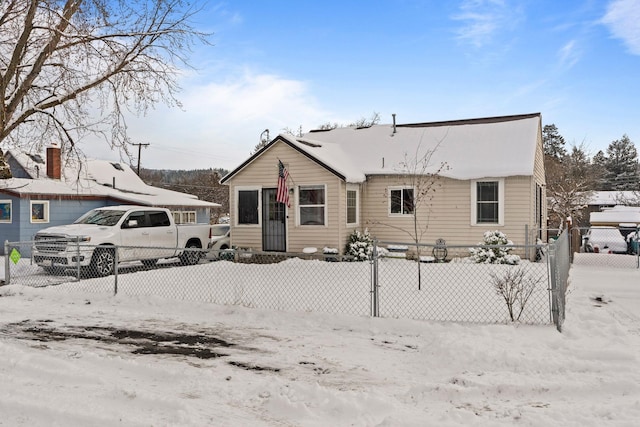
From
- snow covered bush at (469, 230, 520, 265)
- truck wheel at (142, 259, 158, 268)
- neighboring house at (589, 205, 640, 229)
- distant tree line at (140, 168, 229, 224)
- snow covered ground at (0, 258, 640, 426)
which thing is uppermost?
distant tree line at (140, 168, 229, 224)

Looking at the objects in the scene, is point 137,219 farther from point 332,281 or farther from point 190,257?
point 332,281

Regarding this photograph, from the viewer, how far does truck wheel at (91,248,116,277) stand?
12.9 metres

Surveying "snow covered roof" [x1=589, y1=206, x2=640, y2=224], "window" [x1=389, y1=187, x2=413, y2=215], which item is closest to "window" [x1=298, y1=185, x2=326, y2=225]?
"window" [x1=389, y1=187, x2=413, y2=215]

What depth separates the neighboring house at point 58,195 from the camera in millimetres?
19500

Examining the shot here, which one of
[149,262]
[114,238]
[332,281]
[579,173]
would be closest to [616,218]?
[579,173]

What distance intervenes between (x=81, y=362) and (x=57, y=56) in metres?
7.56

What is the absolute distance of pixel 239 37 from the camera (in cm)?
1222

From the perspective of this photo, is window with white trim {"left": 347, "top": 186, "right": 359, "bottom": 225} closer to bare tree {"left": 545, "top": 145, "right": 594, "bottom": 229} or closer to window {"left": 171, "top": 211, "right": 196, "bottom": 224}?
window {"left": 171, "top": 211, "right": 196, "bottom": 224}

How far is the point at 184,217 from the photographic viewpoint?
85.4ft

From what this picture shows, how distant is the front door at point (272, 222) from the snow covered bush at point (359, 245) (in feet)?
7.60

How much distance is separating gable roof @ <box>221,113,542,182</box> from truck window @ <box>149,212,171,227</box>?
104 inches

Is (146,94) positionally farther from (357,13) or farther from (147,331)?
(357,13)

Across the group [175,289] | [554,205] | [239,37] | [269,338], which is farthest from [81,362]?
[554,205]

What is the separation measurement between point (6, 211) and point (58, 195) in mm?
2045
